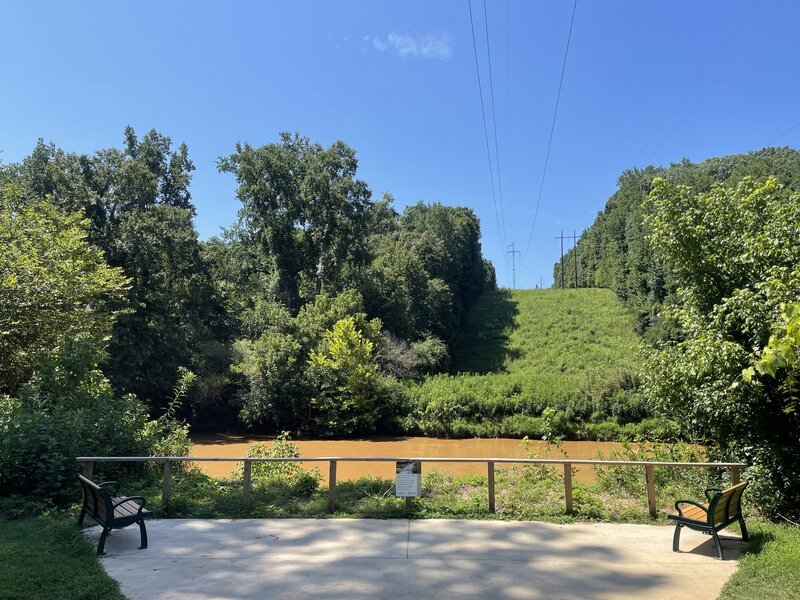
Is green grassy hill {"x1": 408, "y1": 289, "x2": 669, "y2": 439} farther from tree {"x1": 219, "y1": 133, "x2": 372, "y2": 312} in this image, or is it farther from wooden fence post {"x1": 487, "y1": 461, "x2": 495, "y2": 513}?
tree {"x1": 219, "y1": 133, "x2": 372, "y2": 312}

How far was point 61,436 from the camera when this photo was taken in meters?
8.31

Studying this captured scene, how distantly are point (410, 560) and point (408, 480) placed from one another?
194 centimetres

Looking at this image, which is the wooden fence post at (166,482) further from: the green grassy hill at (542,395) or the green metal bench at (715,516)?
the green grassy hill at (542,395)

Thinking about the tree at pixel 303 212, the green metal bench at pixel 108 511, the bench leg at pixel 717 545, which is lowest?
the bench leg at pixel 717 545

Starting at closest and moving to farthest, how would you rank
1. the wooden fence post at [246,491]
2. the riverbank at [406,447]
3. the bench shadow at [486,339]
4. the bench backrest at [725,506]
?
the bench backrest at [725,506]
the wooden fence post at [246,491]
the riverbank at [406,447]
the bench shadow at [486,339]

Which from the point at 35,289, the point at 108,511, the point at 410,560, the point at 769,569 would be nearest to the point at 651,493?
the point at 769,569

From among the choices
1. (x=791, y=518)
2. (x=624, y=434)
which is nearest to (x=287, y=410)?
(x=624, y=434)

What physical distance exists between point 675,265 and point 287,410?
77.5 ft

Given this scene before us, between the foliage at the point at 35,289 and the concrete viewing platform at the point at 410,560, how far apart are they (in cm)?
780

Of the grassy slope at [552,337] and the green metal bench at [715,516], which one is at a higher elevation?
the grassy slope at [552,337]

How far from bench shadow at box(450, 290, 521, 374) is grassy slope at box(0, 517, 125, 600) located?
34674 mm

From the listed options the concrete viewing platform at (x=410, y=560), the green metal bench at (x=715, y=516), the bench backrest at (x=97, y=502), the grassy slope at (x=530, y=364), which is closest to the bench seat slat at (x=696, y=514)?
the green metal bench at (x=715, y=516)

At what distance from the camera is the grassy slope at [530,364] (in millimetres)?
29156

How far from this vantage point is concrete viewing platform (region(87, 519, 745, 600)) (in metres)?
4.70
